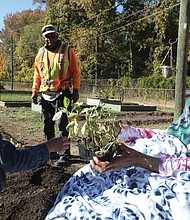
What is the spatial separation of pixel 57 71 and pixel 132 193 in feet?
8.80

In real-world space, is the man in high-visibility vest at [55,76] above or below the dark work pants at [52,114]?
above

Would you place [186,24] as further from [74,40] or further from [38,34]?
[38,34]

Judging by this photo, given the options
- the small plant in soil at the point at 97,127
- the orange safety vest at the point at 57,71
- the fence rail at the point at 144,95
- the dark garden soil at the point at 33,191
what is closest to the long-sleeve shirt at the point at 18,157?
the small plant in soil at the point at 97,127

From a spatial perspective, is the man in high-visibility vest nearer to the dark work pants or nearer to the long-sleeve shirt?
the dark work pants

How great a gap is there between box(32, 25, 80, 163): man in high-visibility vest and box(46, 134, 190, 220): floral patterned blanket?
6.81ft

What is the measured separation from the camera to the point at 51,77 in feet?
14.0

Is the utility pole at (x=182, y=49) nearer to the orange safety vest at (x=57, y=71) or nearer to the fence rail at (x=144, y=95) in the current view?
the orange safety vest at (x=57, y=71)

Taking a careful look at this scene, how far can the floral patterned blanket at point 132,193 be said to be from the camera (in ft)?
5.08

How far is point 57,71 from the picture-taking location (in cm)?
423

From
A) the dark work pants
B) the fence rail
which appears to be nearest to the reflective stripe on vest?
the dark work pants

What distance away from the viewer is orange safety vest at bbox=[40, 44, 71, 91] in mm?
4234

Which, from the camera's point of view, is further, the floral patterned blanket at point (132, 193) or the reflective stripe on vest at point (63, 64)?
the reflective stripe on vest at point (63, 64)

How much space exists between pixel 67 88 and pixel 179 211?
3.00m

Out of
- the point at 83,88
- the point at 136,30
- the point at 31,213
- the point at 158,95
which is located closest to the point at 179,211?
the point at 31,213
